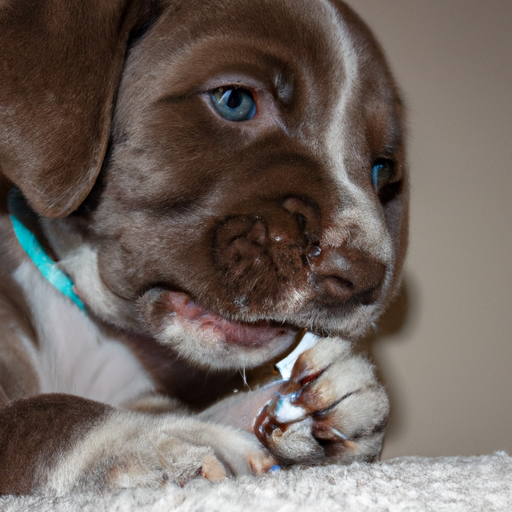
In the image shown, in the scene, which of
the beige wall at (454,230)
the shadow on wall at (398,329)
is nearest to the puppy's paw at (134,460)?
the shadow on wall at (398,329)

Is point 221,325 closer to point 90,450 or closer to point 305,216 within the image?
point 305,216

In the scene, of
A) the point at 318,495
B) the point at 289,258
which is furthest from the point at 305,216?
the point at 318,495

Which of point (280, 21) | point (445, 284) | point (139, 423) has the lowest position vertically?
point (445, 284)

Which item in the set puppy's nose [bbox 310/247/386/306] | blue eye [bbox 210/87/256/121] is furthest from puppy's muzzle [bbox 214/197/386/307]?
blue eye [bbox 210/87/256/121]


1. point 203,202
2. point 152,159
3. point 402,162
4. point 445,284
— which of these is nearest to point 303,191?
point 203,202

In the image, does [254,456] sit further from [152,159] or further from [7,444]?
[152,159]

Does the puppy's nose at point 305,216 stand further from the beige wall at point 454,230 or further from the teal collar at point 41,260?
the beige wall at point 454,230
